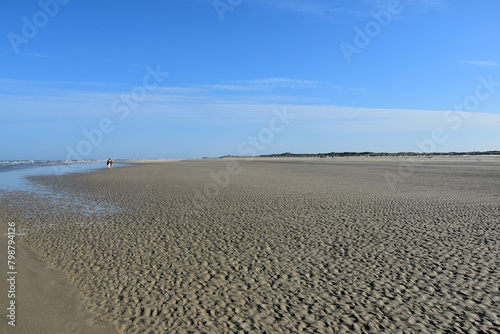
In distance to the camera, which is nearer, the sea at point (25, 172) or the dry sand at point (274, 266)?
the dry sand at point (274, 266)

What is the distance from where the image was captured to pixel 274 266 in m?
7.92

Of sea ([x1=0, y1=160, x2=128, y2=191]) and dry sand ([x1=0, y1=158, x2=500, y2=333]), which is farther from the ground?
sea ([x1=0, y1=160, x2=128, y2=191])

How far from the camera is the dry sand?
554 centimetres

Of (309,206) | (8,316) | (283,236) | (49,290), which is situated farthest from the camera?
(309,206)

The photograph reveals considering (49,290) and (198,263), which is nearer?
(49,290)

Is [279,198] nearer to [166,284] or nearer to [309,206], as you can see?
[309,206]

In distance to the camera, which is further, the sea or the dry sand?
the sea

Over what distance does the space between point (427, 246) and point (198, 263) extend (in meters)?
6.97

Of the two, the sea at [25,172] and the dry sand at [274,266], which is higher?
the sea at [25,172]

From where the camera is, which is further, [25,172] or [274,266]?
[25,172]

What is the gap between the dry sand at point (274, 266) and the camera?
18.2 ft

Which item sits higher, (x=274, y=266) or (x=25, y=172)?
(x=25, y=172)

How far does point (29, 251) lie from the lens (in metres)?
9.22

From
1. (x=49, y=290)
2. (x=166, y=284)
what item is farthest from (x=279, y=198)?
(x=49, y=290)
